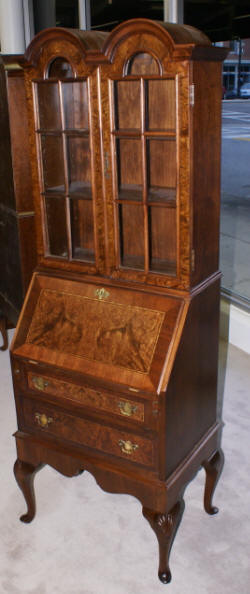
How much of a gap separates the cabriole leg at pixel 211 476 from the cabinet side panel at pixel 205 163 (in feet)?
2.51

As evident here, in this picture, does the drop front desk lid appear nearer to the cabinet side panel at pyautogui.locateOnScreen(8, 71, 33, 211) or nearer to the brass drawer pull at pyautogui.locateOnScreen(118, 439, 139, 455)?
the brass drawer pull at pyautogui.locateOnScreen(118, 439, 139, 455)

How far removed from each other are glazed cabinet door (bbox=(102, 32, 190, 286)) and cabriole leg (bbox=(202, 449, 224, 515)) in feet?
2.64

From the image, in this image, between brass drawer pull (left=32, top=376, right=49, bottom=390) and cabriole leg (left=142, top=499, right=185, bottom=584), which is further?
brass drawer pull (left=32, top=376, right=49, bottom=390)

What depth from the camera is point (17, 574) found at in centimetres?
211

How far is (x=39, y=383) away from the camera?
2145mm

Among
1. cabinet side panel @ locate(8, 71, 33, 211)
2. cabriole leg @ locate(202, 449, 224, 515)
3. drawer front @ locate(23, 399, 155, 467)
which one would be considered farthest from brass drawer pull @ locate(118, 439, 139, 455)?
cabinet side panel @ locate(8, 71, 33, 211)

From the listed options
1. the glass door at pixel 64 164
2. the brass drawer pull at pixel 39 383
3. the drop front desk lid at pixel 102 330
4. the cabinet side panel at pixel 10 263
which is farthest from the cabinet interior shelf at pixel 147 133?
the cabinet side panel at pixel 10 263

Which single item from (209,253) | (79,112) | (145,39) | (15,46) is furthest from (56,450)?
(15,46)

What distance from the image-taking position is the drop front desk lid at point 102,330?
74.2 inches

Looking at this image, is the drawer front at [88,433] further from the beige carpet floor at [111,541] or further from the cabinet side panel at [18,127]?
the cabinet side panel at [18,127]

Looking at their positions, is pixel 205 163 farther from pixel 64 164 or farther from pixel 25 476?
pixel 25 476

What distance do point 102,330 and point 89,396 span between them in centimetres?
23

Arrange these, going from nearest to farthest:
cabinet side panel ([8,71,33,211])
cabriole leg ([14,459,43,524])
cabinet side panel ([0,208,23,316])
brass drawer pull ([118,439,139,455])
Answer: brass drawer pull ([118,439,139,455]), cabriole leg ([14,459,43,524]), cabinet side panel ([8,71,33,211]), cabinet side panel ([0,208,23,316])

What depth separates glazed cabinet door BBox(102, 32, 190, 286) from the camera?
70.1 inches
